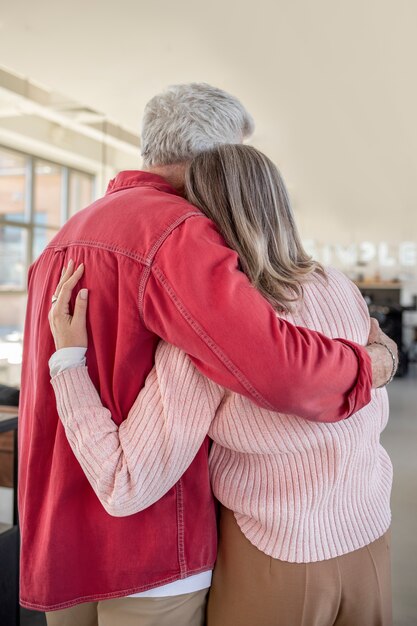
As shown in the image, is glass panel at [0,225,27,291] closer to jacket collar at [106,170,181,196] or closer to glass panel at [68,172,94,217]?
glass panel at [68,172,94,217]

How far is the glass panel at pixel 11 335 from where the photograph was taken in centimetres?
732

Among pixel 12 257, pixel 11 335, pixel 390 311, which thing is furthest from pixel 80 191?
pixel 390 311

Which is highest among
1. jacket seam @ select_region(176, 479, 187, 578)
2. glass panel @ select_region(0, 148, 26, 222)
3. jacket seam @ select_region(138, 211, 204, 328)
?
glass panel @ select_region(0, 148, 26, 222)

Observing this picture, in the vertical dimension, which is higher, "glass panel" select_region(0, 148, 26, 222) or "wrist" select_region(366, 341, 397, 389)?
"glass panel" select_region(0, 148, 26, 222)

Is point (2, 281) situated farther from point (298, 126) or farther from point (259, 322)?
point (259, 322)

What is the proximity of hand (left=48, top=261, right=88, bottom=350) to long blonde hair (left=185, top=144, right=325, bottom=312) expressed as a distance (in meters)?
0.25

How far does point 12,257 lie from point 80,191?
1981 millimetres

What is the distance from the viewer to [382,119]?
7.73 meters

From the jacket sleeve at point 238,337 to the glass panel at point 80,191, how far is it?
11.4m

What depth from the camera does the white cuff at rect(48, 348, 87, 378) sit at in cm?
102

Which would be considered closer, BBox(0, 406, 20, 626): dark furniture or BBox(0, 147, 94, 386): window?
BBox(0, 406, 20, 626): dark furniture

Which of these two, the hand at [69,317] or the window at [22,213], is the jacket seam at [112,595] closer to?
the hand at [69,317]

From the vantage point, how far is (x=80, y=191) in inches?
472

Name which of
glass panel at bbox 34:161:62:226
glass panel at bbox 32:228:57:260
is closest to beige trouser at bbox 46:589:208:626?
glass panel at bbox 32:228:57:260
